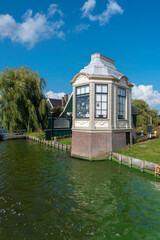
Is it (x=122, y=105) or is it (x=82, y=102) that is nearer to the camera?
(x=82, y=102)

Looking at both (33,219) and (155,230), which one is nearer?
(155,230)

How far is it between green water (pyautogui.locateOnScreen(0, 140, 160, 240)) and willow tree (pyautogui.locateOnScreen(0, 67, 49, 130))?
19.4 metres

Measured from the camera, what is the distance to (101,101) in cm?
1304

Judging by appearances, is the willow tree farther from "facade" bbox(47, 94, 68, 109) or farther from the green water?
the green water

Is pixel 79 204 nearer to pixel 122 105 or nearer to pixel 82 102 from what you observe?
pixel 82 102

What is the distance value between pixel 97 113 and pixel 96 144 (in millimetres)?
2649

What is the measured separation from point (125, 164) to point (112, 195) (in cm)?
471

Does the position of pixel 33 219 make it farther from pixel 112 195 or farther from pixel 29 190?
pixel 112 195

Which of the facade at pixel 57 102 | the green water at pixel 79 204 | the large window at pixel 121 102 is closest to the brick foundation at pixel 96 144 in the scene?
the large window at pixel 121 102

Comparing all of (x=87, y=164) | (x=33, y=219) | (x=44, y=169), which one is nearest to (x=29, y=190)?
(x=33, y=219)

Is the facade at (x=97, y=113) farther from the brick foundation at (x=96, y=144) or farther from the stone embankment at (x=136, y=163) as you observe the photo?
the stone embankment at (x=136, y=163)

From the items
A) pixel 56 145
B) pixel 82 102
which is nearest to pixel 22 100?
pixel 56 145

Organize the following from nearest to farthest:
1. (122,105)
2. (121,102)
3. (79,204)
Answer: (79,204)
(121,102)
(122,105)

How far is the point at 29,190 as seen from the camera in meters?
7.69
